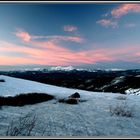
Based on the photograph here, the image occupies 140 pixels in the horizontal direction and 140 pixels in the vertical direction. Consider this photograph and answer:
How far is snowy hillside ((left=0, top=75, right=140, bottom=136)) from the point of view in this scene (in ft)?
11.3

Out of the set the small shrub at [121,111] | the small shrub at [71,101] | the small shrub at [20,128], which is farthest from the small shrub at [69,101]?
the small shrub at [20,128]

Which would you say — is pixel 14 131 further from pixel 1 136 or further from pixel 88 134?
pixel 88 134

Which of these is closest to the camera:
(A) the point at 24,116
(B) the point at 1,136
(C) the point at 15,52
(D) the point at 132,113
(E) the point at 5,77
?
(B) the point at 1,136

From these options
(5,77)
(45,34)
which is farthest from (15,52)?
(5,77)

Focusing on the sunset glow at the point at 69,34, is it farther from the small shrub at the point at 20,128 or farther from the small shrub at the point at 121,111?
the small shrub at the point at 20,128

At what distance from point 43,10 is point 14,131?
1.91 m

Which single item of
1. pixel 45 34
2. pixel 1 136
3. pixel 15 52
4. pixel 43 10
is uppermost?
pixel 43 10

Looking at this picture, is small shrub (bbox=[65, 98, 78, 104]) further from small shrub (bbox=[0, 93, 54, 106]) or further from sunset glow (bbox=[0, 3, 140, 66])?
sunset glow (bbox=[0, 3, 140, 66])

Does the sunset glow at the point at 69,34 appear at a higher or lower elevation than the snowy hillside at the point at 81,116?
higher

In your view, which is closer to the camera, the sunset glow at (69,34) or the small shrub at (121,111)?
the small shrub at (121,111)

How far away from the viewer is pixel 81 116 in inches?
152

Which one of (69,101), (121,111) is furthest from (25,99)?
(121,111)

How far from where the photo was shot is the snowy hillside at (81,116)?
11.3ft

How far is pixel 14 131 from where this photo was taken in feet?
10.8
